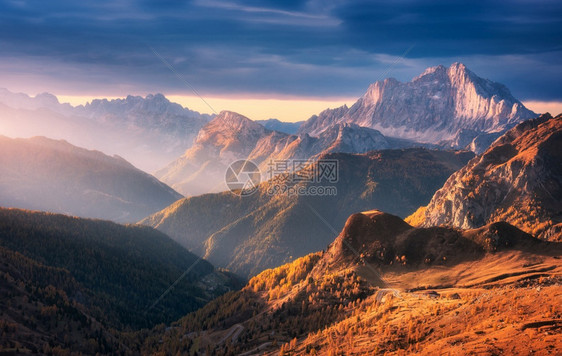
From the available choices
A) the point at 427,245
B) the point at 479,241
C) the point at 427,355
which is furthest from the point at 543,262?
the point at 427,355

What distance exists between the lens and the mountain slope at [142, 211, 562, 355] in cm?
7201

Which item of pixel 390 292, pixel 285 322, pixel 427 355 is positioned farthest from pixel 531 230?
pixel 427 355

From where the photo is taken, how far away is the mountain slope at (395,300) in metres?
72.0

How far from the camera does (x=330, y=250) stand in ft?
552

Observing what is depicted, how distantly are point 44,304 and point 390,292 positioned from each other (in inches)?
4956

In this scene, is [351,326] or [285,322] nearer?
[351,326]

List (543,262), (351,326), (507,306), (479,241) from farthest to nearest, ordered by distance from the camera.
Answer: (479,241) < (543,262) < (351,326) < (507,306)

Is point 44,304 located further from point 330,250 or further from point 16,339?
point 330,250

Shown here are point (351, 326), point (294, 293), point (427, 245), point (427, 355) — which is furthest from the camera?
point (294, 293)

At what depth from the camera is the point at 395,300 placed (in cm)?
10744

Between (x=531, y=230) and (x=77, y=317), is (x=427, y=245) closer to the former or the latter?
(x=531, y=230)

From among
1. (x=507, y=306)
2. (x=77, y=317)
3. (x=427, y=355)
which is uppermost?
(x=507, y=306)

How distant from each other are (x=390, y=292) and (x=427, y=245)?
108 feet

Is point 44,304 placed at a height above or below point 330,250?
below
